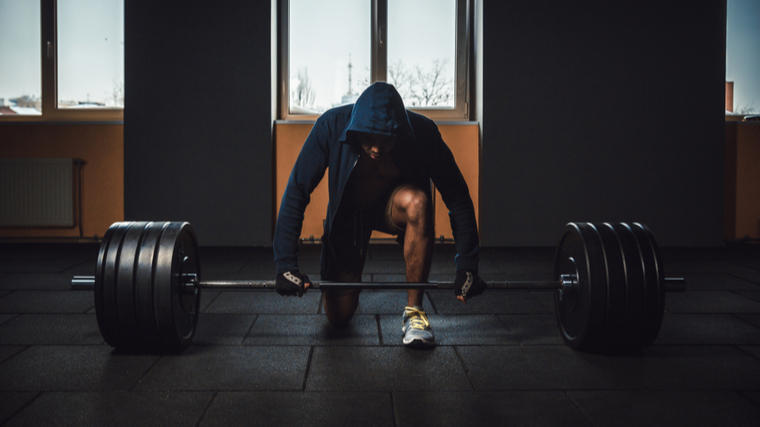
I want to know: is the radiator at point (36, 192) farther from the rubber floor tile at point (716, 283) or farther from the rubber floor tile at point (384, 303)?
the rubber floor tile at point (716, 283)

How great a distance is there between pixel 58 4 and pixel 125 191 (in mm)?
1709

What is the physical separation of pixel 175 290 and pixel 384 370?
2.14ft

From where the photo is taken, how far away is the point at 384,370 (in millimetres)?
1283

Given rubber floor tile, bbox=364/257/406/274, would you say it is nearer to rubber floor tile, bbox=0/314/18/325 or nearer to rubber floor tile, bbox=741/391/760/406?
rubber floor tile, bbox=0/314/18/325

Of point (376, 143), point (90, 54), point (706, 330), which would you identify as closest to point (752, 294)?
point (706, 330)

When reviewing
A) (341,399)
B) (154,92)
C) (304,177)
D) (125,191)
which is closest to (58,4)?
(154,92)

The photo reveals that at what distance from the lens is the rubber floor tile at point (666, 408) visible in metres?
1.00

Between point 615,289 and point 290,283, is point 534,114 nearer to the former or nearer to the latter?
point 615,289

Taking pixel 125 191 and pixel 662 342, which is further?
pixel 125 191

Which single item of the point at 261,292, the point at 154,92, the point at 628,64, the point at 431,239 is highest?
the point at 628,64

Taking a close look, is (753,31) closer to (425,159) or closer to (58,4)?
(425,159)

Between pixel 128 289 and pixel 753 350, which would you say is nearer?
pixel 128 289

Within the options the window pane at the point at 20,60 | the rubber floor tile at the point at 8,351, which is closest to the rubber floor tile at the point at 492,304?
the rubber floor tile at the point at 8,351

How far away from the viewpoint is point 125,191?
141 inches
